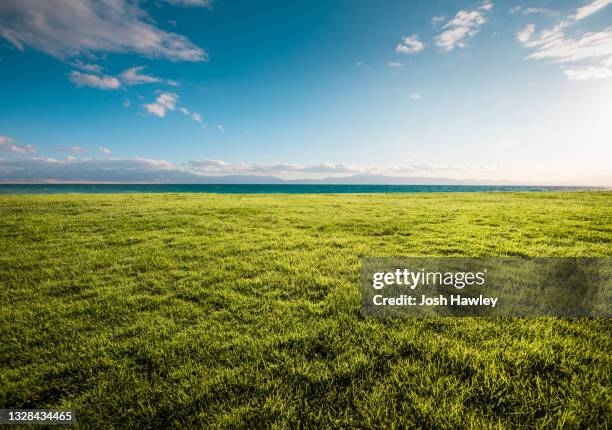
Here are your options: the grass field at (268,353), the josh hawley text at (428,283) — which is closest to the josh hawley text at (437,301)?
the josh hawley text at (428,283)

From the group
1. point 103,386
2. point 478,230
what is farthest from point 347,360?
point 478,230

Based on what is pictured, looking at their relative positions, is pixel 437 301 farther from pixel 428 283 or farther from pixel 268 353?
pixel 268 353

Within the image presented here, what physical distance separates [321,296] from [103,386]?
3.48 metres

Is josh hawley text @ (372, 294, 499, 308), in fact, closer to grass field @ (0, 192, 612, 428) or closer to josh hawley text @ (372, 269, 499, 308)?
josh hawley text @ (372, 269, 499, 308)

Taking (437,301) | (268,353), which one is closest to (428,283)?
(437,301)

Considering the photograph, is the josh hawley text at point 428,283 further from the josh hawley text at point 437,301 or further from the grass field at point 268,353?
the grass field at point 268,353

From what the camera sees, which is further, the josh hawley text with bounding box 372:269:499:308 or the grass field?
the josh hawley text with bounding box 372:269:499:308

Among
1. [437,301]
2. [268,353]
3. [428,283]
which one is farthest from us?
[428,283]

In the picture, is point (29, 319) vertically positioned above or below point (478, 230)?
below

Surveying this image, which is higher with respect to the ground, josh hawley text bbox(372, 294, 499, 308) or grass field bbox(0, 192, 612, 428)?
josh hawley text bbox(372, 294, 499, 308)

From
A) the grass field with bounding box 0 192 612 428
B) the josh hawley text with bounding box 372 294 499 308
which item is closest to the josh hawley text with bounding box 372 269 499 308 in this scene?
the josh hawley text with bounding box 372 294 499 308

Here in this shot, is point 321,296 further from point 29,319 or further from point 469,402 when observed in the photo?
point 29,319

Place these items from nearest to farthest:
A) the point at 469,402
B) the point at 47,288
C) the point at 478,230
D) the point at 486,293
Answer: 1. the point at 469,402
2. the point at 486,293
3. the point at 47,288
4. the point at 478,230

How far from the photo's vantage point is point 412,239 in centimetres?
946
